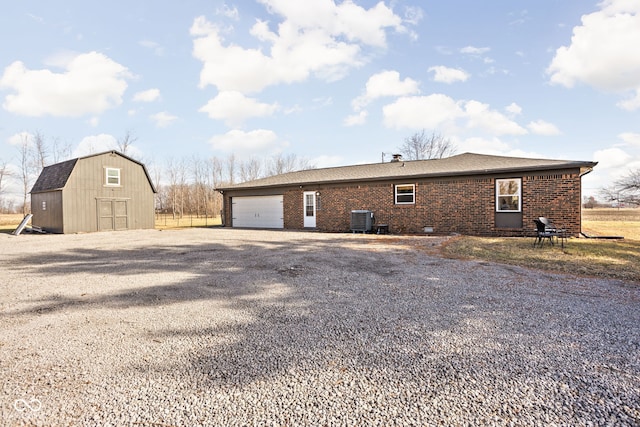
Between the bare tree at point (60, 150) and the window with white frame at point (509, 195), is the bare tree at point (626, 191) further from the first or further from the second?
the bare tree at point (60, 150)

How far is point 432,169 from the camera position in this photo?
14602 millimetres

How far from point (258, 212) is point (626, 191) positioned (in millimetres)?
17000

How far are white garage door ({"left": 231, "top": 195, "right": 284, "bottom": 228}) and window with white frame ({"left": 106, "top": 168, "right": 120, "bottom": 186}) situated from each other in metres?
7.29

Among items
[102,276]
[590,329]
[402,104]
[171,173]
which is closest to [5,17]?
[102,276]

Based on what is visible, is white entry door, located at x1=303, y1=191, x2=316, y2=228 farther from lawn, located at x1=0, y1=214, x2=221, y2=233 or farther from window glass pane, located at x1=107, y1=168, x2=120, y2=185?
window glass pane, located at x1=107, y1=168, x2=120, y2=185

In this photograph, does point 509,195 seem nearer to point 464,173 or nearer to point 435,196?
point 464,173

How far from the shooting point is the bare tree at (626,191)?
1051 centimetres

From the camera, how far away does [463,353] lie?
2.62 metres

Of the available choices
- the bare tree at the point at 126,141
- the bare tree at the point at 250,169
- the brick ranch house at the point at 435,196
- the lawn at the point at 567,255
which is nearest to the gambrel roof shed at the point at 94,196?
the brick ranch house at the point at 435,196

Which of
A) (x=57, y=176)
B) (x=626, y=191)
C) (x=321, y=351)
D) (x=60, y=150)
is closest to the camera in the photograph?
(x=321, y=351)

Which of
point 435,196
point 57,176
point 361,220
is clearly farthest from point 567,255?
point 57,176

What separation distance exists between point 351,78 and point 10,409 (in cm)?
1529

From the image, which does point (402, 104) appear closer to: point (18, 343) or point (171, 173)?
point (18, 343)

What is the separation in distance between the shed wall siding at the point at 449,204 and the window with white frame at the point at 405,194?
16 cm
